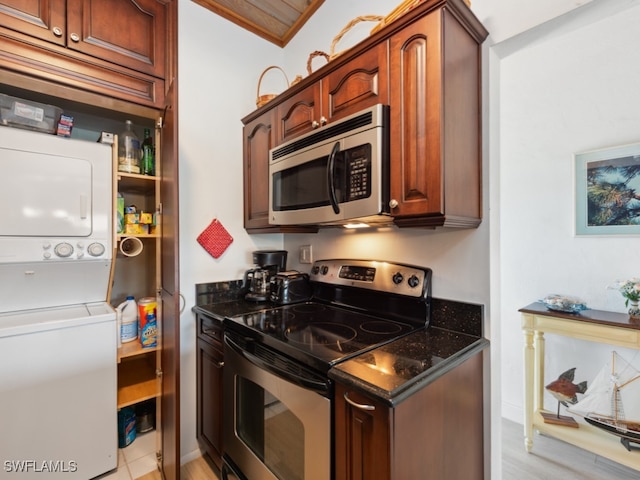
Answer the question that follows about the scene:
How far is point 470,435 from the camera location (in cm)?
112

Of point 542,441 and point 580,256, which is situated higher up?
point 580,256

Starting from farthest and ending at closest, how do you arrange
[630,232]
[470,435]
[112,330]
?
[630,232] < [112,330] < [470,435]

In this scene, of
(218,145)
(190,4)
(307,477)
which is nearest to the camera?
(307,477)

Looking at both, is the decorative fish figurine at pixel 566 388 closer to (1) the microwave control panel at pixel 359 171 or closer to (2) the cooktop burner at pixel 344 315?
(2) the cooktop burner at pixel 344 315

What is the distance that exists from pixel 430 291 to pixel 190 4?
7.52ft

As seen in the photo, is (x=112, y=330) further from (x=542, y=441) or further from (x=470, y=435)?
(x=542, y=441)

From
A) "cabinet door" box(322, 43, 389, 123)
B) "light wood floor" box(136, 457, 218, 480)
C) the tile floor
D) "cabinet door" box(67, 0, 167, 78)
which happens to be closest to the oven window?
"light wood floor" box(136, 457, 218, 480)

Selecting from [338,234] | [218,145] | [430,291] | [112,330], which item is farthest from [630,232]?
[112,330]

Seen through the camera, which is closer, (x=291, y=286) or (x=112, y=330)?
(x=112, y=330)

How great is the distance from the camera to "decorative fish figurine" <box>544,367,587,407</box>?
180cm

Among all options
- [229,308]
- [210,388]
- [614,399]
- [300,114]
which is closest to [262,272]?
[229,308]

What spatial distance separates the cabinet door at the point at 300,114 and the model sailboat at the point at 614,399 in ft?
7.36

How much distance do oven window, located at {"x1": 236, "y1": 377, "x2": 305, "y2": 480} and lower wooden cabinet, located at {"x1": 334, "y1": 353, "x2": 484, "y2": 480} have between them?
8.9 inches

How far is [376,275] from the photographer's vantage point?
1.46 meters
